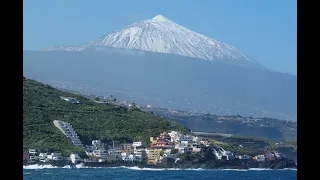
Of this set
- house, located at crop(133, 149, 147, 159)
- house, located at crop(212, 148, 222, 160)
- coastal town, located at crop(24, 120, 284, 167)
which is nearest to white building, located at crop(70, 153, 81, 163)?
coastal town, located at crop(24, 120, 284, 167)

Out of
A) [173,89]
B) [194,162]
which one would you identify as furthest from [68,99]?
[173,89]

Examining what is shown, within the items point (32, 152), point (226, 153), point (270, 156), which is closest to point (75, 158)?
point (32, 152)

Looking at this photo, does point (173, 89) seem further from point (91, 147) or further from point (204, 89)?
point (91, 147)

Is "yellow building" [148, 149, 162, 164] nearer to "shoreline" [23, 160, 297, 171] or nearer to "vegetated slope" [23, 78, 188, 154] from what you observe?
"shoreline" [23, 160, 297, 171]

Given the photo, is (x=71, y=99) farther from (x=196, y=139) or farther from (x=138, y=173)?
(x=196, y=139)

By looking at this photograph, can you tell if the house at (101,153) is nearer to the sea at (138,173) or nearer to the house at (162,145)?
the sea at (138,173)
